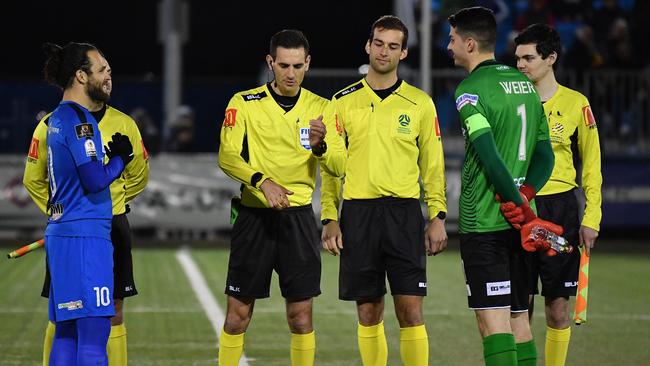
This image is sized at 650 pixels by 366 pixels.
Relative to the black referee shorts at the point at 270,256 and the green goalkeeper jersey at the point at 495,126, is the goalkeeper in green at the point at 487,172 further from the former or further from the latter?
the black referee shorts at the point at 270,256

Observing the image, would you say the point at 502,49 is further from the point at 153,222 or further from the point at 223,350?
the point at 223,350

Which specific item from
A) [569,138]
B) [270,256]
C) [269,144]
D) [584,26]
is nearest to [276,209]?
[270,256]

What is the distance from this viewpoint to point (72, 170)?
22.9 ft

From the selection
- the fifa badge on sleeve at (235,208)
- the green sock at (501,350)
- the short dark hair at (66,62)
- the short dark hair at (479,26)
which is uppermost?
the short dark hair at (479,26)

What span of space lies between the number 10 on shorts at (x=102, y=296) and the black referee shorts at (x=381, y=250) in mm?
1649

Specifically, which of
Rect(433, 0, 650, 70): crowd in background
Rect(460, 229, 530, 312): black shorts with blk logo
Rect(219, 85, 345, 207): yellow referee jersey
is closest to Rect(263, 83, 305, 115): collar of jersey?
Rect(219, 85, 345, 207): yellow referee jersey

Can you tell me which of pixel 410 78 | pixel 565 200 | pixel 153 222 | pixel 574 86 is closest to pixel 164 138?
pixel 153 222

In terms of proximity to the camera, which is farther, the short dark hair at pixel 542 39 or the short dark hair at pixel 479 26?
the short dark hair at pixel 542 39

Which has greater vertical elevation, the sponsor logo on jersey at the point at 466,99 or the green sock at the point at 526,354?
the sponsor logo on jersey at the point at 466,99

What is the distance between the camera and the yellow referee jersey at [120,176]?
786 cm

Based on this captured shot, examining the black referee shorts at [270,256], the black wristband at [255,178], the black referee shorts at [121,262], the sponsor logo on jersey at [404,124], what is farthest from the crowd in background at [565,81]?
the black wristband at [255,178]

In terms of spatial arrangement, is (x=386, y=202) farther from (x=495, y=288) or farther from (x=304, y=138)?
(x=495, y=288)

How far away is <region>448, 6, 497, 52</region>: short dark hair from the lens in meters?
7.34

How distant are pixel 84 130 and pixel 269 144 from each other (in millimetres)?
1486
